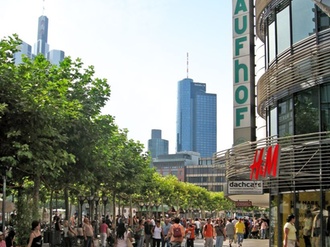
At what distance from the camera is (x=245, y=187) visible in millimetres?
23047

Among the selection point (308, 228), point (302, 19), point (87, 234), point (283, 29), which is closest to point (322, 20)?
point (302, 19)

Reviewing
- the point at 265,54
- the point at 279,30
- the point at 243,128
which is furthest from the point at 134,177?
the point at 279,30

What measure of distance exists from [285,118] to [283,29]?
3.44 meters

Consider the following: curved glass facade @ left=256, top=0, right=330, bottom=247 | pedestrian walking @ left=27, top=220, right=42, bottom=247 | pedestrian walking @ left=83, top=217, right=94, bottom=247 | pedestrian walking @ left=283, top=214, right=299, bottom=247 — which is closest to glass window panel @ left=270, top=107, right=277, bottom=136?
curved glass facade @ left=256, top=0, right=330, bottom=247

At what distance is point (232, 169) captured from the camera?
73.6ft

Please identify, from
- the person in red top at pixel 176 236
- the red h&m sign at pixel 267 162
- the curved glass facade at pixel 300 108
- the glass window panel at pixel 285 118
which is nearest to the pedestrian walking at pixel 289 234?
the red h&m sign at pixel 267 162

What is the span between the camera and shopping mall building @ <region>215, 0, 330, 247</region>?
705 inches

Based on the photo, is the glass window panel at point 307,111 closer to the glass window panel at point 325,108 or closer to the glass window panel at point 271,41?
the glass window panel at point 325,108

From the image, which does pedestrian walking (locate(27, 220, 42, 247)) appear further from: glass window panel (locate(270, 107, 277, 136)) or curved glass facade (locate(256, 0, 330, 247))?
glass window panel (locate(270, 107, 277, 136))

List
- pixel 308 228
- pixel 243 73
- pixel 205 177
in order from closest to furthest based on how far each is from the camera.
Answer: pixel 308 228, pixel 243 73, pixel 205 177

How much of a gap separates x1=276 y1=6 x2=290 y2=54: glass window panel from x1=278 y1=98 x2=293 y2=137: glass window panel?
212 centimetres

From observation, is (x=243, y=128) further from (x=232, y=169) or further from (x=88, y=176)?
Result: (x=88, y=176)

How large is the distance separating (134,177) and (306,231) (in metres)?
21.9

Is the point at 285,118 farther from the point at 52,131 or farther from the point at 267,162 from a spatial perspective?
the point at 52,131
